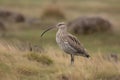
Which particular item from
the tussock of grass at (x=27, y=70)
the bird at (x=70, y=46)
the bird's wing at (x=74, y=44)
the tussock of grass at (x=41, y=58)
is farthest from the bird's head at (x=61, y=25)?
the tussock of grass at (x=27, y=70)

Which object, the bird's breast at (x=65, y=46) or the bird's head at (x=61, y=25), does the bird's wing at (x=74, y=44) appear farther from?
the bird's head at (x=61, y=25)

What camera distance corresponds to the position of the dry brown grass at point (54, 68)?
13977 millimetres

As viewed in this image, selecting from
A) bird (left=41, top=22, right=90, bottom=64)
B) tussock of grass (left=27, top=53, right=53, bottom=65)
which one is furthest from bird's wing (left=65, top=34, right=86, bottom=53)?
tussock of grass (left=27, top=53, right=53, bottom=65)

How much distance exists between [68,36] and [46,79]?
213 cm

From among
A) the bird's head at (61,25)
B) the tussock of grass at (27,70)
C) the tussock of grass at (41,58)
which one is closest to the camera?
the tussock of grass at (27,70)

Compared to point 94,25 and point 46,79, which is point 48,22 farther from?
point 46,79

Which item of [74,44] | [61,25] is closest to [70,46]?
[74,44]

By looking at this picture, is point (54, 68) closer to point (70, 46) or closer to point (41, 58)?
point (70, 46)

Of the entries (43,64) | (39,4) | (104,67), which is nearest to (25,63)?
(43,64)

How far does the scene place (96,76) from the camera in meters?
14.2

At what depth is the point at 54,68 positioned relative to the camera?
15.2 meters

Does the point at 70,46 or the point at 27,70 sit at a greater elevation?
the point at 70,46

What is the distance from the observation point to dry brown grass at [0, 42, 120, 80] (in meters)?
14.0

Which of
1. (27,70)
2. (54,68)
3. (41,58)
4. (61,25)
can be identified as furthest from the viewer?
(41,58)
